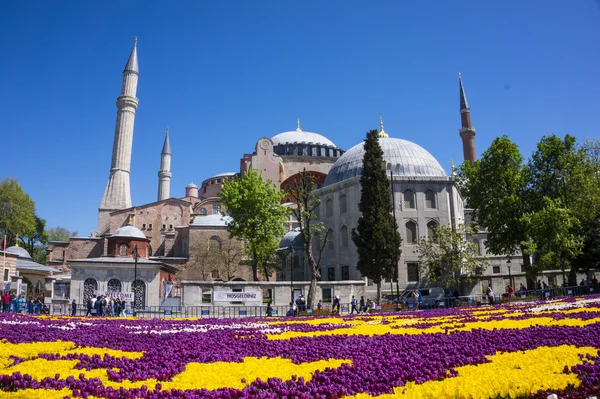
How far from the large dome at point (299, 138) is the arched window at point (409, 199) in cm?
2750

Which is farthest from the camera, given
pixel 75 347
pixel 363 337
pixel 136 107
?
pixel 136 107

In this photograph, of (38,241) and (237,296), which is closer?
(237,296)

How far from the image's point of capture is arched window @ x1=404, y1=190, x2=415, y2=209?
38.6 metres

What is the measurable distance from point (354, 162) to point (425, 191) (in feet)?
23.0

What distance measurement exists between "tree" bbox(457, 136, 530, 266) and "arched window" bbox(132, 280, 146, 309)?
75.6 ft

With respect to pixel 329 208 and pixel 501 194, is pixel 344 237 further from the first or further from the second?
pixel 501 194

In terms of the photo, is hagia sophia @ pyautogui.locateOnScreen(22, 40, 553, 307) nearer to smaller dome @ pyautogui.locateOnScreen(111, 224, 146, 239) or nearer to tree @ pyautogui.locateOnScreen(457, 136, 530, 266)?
smaller dome @ pyautogui.locateOnScreen(111, 224, 146, 239)

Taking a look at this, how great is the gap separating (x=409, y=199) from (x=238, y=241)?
17.6 metres

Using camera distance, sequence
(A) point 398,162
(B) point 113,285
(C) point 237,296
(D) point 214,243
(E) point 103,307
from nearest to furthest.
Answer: (E) point 103,307
(C) point 237,296
(B) point 113,285
(A) point 398,162
(D) point 214,243

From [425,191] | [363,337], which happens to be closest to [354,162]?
[425,191]

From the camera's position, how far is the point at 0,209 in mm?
52969

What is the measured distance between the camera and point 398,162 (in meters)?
40.8

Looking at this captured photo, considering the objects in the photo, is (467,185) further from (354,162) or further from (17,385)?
(17,385)

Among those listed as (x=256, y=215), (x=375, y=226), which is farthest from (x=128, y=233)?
(x=375, y=226)
